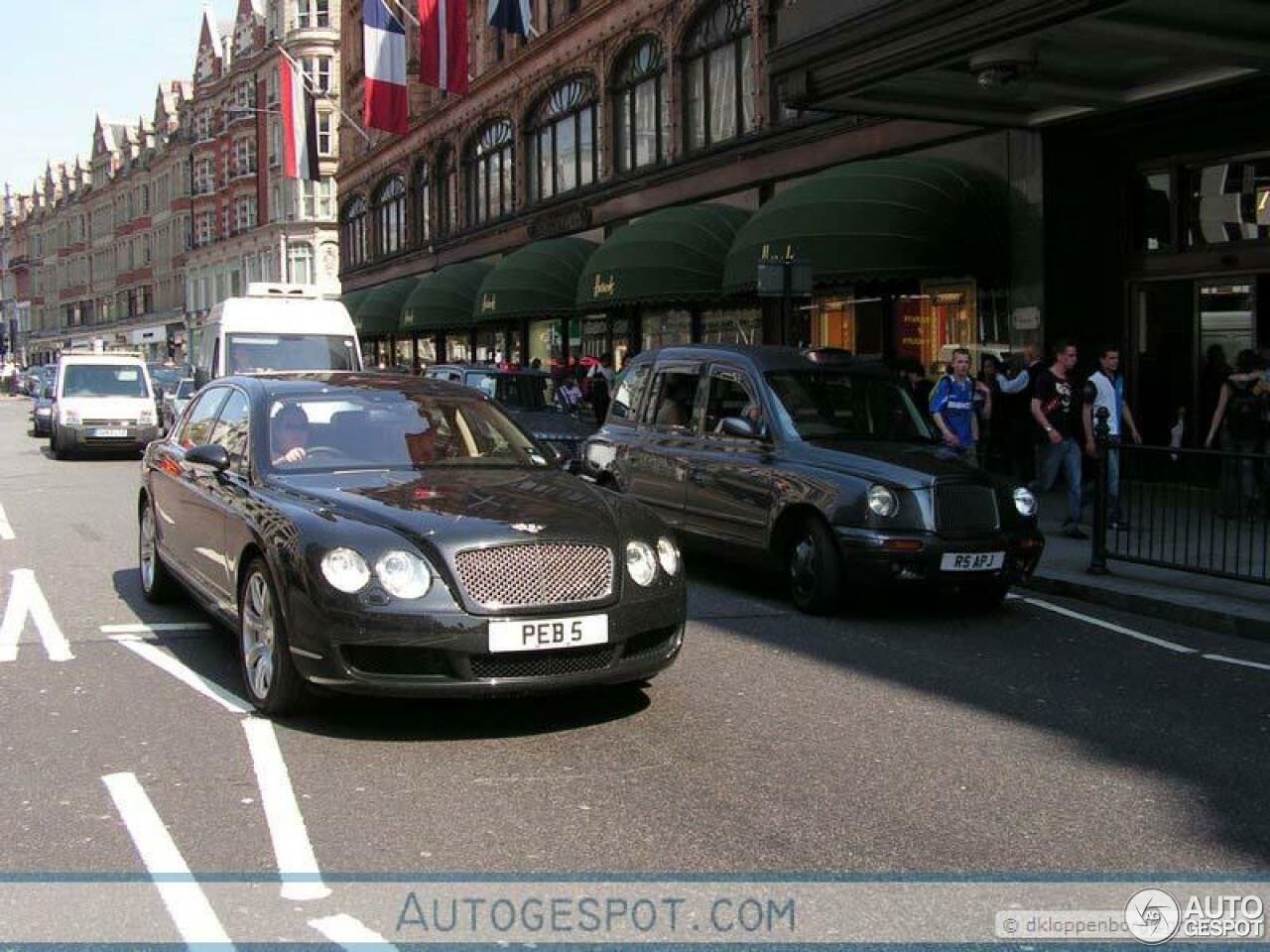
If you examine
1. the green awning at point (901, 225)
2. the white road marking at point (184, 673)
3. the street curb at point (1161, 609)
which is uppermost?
the green awning at point (901, 225)

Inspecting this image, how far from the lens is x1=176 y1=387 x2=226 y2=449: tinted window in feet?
25.5

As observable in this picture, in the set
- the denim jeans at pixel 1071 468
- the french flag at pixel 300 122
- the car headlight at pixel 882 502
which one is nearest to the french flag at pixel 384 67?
the french flag at pixel 300 122

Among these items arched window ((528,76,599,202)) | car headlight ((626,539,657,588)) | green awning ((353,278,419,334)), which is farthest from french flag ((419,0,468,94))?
car headlight ((626,539,657,588))

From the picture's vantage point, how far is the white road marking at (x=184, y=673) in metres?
6.11

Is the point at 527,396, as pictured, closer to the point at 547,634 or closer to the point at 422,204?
the point at 547,634

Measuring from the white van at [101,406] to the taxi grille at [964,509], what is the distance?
59.8 feet

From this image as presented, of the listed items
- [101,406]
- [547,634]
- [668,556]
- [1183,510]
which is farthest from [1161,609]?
[101,406]

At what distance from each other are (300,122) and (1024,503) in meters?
30.2

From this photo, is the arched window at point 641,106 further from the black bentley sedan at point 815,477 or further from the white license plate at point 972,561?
the white license plate at point 972,561

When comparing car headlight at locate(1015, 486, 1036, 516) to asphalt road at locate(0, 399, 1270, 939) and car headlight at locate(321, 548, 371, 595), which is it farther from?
car headlight at locate(321, 548, 371, 595)

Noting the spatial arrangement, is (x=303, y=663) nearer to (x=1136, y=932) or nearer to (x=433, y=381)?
(x=433, y=381)

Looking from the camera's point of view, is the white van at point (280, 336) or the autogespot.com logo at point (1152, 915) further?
the white van at point (280, 336)

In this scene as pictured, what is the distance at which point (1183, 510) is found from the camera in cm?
953

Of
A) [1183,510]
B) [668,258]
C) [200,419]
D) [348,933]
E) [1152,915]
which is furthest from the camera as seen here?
[668,258]
